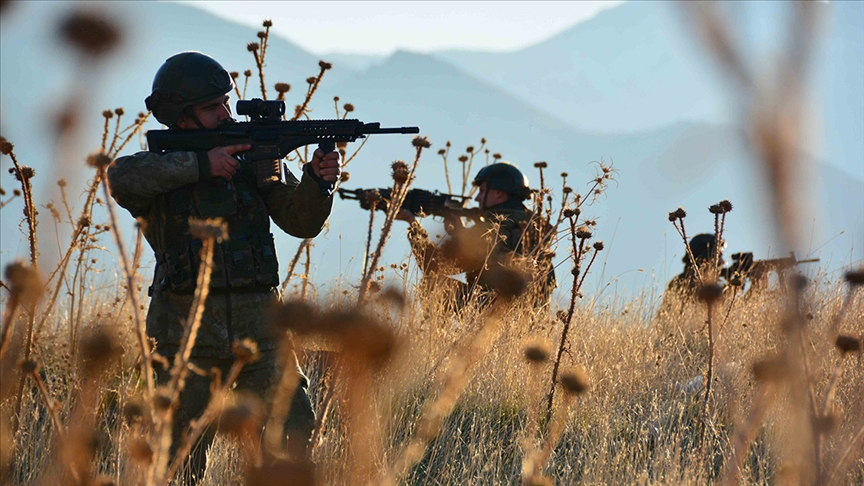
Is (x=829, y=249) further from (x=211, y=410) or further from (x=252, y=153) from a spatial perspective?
(x=211, y=410)

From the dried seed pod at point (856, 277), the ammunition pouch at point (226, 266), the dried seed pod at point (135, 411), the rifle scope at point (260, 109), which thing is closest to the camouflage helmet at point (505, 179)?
the rifle scope at point (260, 109)

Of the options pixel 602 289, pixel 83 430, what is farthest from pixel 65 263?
pixel 602 289

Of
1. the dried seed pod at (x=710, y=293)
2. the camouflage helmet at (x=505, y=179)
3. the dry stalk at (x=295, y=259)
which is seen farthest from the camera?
the camouflage helmet at (x=505, y=179)

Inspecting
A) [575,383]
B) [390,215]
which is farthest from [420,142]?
[575,383]

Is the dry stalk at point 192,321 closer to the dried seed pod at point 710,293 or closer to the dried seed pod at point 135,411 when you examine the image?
the dried seed pod at point 135,411

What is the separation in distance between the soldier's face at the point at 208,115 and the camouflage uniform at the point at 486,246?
1.85 metres

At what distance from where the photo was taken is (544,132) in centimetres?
14512

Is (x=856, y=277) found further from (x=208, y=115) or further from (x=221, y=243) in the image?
(x=208, y=115)

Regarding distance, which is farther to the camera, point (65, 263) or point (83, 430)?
point (65, 263)

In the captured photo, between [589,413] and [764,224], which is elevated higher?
[764,224]

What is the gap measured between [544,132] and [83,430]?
147 meters

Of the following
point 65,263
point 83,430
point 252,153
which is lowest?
point 83,430

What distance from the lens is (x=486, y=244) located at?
5.88 metres

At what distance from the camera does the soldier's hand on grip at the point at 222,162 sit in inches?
121
